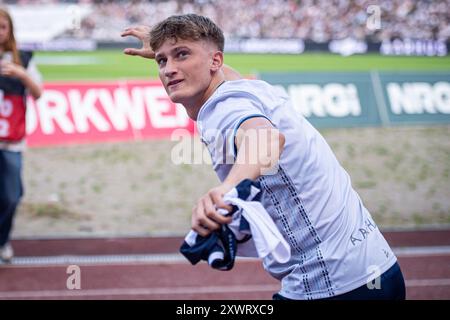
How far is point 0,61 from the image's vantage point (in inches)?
243

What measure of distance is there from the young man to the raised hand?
0.53 metres

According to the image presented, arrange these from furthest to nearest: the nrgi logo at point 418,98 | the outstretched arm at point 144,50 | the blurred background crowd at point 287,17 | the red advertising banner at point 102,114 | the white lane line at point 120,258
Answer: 1. the blurred background crowd at point 287,17
2. the nrgi logo at point 418,98
3. the red advertising banner at point 102,114
4. the white lane line at point 120,258
5. the outstretched arm at point 144,50

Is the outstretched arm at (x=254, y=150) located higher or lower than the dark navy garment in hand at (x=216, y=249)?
higher

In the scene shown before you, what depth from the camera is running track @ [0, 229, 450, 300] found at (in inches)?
241

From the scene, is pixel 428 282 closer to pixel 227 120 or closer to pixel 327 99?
pixel 227 120

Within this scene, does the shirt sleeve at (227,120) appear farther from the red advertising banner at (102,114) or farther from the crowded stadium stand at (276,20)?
the crowded stadium stand at (276,20)

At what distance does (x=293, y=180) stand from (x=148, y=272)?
454 centimetres

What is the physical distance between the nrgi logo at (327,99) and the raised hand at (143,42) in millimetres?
10818

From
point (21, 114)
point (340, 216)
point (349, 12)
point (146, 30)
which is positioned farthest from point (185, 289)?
point (349, 12)

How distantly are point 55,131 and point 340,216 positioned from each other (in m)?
10.8

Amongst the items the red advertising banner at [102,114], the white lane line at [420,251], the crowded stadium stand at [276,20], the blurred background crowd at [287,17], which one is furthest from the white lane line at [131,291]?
the blurred background crowd at [287,17]

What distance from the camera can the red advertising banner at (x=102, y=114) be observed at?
41.1 ft

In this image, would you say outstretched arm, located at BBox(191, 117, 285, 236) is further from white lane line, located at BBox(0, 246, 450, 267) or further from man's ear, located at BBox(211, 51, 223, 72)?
white lane line, located at BBox(0, 246, 450, 267)

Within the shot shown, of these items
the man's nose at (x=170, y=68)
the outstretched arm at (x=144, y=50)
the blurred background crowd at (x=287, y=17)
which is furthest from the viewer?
the blurred background crowd at (x=287, y=17)
